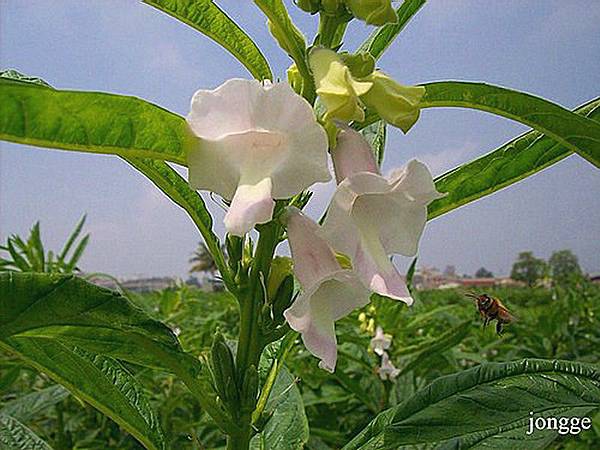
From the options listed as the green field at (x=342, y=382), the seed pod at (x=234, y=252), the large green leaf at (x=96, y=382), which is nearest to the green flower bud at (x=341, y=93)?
the seed pod at (x=234, y=252)

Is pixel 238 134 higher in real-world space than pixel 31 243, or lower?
lower

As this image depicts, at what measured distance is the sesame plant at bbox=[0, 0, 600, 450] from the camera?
63 cm

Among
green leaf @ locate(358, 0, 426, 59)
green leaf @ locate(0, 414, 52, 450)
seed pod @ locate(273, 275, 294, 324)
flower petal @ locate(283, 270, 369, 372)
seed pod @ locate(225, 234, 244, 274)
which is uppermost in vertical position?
green leaf @ locate(358, 0, 426, 59)

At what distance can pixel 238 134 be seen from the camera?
2.32 ft

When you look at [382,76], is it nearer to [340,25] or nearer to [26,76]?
[340,25]

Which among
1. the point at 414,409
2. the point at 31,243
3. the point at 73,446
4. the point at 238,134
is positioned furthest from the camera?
the point at 31,243

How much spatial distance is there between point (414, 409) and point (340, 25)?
54 centimetres

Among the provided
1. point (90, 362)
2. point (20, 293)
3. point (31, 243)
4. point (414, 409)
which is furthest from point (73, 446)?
point (20, 293)

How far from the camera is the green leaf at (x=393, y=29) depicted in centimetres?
97

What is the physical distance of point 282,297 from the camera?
2.84 ft

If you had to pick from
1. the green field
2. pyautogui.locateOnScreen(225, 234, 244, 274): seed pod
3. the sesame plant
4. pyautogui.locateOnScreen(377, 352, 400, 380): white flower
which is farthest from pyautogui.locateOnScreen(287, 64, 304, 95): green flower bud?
pyautogui.locateOnScreen(377, 352, 400, 380): white flower

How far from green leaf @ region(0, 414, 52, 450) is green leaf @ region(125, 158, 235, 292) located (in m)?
Answer: 0.45

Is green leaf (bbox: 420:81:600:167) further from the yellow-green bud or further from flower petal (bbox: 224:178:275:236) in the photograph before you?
flower petal (bbox: 224:178:275:236)

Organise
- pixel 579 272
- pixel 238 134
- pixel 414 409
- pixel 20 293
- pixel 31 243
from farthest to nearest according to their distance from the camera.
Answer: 1. pixel 579 272
2. pixel 31 243
3. pixel 414 409
4. pixel 238 134
5. pixel 20 293
